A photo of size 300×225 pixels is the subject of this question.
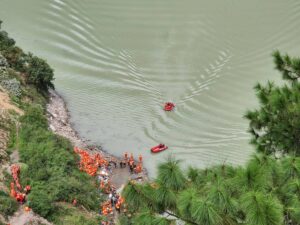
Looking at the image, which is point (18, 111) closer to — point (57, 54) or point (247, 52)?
point (57, 54)

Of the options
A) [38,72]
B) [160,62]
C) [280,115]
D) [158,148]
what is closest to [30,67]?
[38,72]

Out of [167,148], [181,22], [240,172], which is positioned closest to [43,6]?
A: [181,22]

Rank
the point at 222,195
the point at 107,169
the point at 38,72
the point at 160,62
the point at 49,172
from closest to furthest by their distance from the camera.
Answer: the point at 222,195 → the point at 49,172 → the point at 107,169 → the point at 38,72 → the point at 160,62

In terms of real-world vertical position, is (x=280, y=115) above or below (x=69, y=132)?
below

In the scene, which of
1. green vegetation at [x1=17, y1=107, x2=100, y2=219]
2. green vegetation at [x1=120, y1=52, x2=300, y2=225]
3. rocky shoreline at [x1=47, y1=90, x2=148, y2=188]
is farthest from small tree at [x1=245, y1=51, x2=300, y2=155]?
rocky shoreline at [x1=47, y1=90, x2=148, y2=188]

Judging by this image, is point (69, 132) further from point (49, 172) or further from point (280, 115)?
point (280, 115)


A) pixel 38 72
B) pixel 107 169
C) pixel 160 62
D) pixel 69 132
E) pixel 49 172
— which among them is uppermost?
pixel 160 62

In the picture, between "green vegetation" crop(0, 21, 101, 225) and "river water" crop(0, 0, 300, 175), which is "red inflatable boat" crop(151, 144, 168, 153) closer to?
"river water" crop(0, 0, 300, 175)
